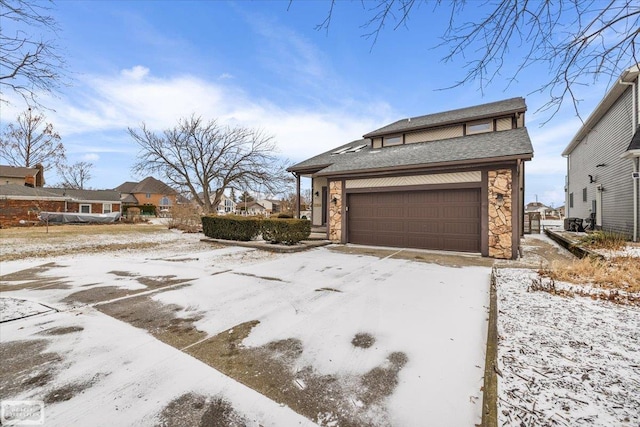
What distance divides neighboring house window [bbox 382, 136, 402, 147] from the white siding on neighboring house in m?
6.35

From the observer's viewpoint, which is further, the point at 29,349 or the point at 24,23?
the point at 24,23

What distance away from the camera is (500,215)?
7.64 meters

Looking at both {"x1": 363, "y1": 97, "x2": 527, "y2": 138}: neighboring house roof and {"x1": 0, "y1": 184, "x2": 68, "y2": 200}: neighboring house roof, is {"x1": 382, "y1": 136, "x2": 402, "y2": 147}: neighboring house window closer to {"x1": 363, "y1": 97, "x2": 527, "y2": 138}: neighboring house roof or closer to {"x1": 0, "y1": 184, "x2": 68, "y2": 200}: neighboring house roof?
{"x1": 363, "y1": 97, "x2": 527, "y2": 138}: neighboring house roof

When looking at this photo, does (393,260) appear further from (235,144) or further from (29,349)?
(235,144)

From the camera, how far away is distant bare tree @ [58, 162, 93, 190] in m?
38.5

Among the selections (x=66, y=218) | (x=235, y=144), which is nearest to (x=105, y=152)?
(x=66, y=218)

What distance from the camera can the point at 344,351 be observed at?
8.78 feet

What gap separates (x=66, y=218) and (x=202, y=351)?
27.5 meters

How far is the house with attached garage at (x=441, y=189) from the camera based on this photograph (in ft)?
25.1

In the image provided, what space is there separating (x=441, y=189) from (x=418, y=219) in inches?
47.2

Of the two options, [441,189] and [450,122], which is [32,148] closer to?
[450,122]

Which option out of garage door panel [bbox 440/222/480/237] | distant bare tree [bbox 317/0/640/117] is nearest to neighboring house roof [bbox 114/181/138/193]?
garage door panel [bbox 440/222/480/237]

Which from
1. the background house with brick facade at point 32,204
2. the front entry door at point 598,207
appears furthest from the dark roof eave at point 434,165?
the background house with brick facade at point 32,204

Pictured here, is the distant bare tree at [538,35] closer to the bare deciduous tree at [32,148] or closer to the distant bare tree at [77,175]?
the bare deciduous tree at [32,148]
